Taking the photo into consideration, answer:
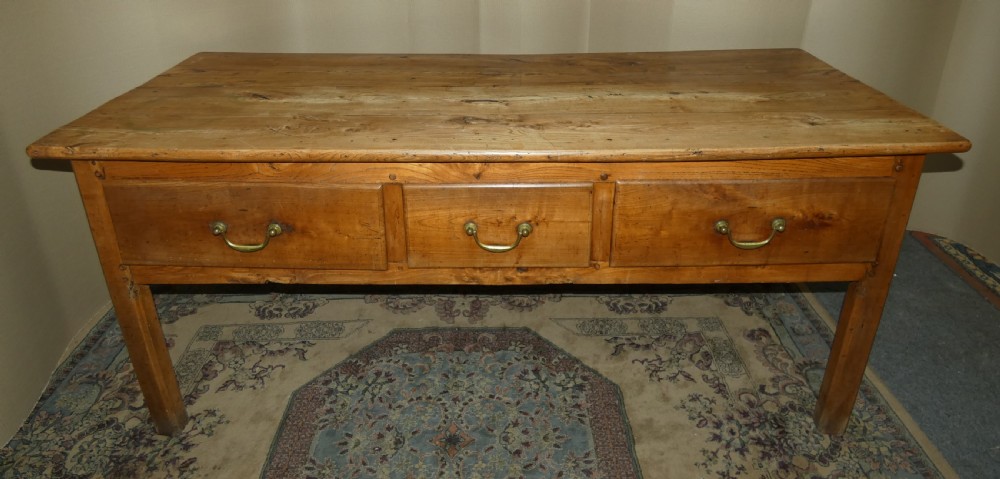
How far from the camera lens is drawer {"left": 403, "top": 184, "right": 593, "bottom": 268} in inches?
54.3

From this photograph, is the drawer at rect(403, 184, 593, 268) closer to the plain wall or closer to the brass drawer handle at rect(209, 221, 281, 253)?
the brass drawer handle at rect(209, 221, 281, 253)

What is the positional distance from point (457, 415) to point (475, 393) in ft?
0.30

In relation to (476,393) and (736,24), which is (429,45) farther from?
(476,393)

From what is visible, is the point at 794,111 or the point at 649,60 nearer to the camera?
the point at 794,111

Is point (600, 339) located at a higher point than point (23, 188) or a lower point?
lower

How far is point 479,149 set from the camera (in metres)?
1.32

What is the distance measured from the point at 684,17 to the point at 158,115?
1.60 meters

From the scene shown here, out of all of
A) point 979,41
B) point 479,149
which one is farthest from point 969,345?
point 479,149

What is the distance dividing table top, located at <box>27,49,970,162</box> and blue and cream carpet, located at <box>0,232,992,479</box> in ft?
2.42

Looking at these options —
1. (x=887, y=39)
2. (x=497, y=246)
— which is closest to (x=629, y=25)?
(x=887, y=39)

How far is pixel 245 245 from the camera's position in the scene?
1.43m

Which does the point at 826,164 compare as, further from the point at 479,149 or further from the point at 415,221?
the point at 415,221

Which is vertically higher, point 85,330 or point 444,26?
point 444,26

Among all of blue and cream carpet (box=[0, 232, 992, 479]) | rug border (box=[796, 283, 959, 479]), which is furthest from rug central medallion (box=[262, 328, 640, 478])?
rug border (box=[796, 283, 959, 479])
